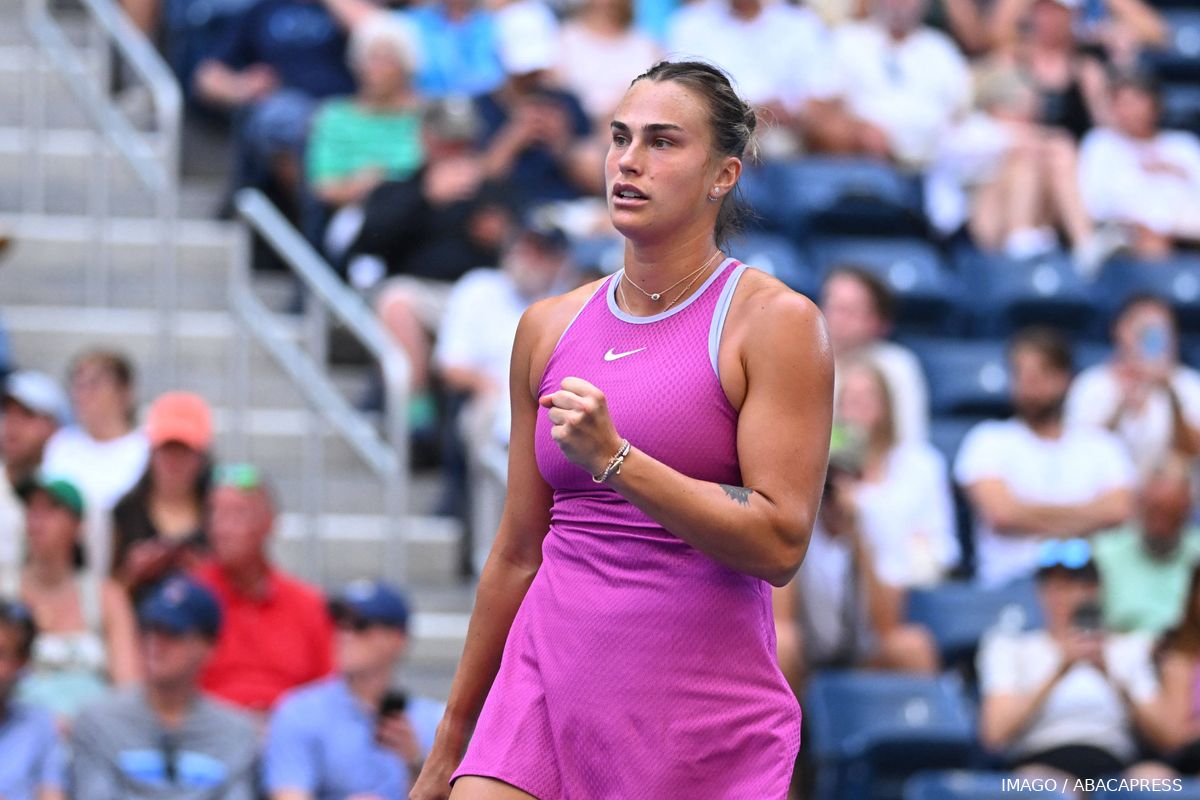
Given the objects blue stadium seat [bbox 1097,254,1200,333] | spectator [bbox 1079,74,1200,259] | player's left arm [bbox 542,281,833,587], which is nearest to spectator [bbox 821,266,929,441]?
blue stadium seat [bbox 1097,254,1200,333]

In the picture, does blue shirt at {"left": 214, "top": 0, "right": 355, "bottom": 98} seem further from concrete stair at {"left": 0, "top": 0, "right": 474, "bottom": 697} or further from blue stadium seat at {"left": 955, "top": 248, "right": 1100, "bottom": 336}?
blue stadium seat at {"left": 955, "top": 248, "right": 1100, "bottom": 336}

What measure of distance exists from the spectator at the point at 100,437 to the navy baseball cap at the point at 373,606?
4.45 ft

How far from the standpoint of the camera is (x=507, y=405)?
8.63 meters

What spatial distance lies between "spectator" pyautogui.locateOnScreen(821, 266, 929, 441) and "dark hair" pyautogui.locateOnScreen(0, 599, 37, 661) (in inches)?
151

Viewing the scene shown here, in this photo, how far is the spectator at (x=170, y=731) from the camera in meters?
6.51

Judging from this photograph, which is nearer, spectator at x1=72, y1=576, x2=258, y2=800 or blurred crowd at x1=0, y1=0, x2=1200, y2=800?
spectator at x1=72, y1=576, x2=258, y2=800

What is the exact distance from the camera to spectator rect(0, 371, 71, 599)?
295 inches

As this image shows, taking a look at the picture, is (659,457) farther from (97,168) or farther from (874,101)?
(874,101)

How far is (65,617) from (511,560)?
3884 millimetres

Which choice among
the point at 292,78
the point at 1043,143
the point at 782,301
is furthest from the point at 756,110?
the point at 1043,143

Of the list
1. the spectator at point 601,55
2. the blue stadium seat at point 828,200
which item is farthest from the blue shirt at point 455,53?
the blue stadium seat at point 828,200

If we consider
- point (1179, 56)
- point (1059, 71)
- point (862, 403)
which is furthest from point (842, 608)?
point (1179, 56)

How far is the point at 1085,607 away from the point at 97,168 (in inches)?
187

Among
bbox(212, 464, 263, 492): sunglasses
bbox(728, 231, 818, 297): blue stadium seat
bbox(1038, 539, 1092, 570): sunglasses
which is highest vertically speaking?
bbox(728, 231, 818, 297): blue stadium seat
